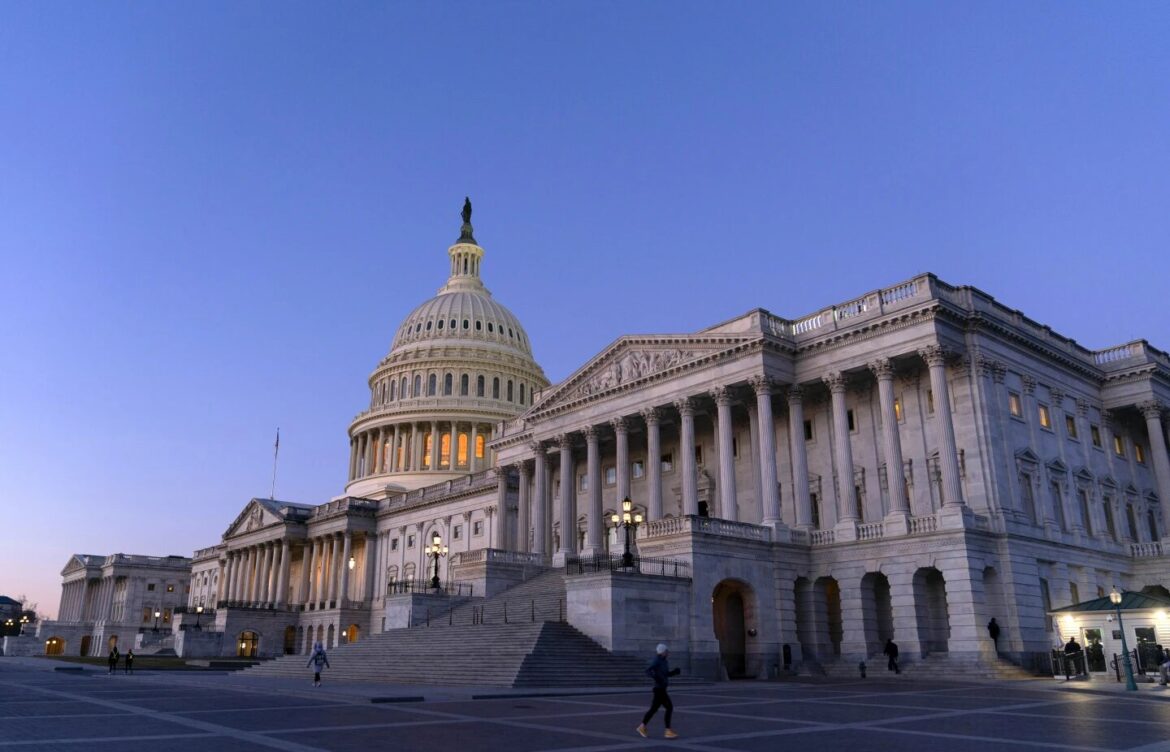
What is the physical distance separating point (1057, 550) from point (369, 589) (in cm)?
7109

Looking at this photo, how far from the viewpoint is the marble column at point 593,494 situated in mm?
57500

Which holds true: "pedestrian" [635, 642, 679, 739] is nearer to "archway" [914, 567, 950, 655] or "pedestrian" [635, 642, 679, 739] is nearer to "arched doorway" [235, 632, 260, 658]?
"archway" [914, 567, 950, 655]

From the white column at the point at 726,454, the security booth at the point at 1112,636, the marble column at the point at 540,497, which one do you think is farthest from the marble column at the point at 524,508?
the security booth at the point at 1112,636

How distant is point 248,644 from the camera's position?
95.7 m

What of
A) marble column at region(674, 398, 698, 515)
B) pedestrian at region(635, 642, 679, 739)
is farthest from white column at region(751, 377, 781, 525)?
pedestrian at region(635, 642, 679, 739)

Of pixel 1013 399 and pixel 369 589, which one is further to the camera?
pixel 369 589

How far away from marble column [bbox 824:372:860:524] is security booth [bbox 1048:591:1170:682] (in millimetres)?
10360

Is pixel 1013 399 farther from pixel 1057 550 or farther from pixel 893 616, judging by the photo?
pixel 893 616

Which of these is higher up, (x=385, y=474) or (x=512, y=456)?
(x=385, y=474)

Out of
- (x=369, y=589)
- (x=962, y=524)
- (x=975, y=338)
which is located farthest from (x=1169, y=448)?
(x=369, y=589)

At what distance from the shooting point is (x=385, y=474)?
117 meters

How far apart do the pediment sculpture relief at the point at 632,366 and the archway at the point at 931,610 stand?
57.7 feet

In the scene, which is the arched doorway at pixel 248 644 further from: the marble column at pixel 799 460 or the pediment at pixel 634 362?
the marble column at pixel 799 460

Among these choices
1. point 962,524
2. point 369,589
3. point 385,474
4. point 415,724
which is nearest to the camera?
point 415,724
